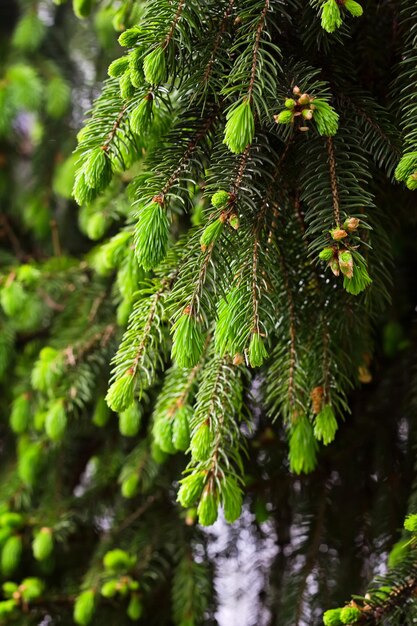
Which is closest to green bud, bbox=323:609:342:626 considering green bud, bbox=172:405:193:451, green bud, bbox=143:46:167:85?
green bud, bbox=172:405:193:451

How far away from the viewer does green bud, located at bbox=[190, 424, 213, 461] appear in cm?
73

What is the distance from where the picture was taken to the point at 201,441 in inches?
28.9

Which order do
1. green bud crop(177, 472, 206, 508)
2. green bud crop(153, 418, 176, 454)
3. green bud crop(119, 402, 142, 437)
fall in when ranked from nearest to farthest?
green bud crop(177, 472, 206, 508)
green bud crop(153, 418, 176, 454)
green bud crop(119, 402, 142, 437)

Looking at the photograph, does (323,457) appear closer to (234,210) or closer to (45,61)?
(234,210)

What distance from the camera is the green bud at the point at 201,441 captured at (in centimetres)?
73

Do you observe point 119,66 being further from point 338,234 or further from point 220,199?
point 338,234

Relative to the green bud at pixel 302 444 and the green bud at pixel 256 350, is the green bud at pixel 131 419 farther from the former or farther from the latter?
the green bud at pixel 256 350

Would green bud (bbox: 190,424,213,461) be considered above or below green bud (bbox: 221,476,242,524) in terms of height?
above

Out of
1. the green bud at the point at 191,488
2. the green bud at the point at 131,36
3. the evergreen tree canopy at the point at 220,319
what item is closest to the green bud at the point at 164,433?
the evergreen tree canopy at the point at 220,319

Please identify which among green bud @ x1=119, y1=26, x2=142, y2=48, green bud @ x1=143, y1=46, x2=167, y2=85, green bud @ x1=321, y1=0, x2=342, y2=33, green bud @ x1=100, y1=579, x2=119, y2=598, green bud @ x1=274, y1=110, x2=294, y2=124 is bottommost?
green bud @ x1=100, y1=579, x2=119, y2=598

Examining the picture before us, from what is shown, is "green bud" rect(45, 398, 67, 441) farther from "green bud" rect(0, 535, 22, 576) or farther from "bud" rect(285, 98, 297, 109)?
"bud" rect(285, 98, 297, 109)

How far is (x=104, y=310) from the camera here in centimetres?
123

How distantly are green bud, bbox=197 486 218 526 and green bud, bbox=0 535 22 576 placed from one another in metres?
0.60

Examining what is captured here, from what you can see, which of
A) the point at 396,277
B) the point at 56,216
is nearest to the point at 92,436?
the point at 56,216
